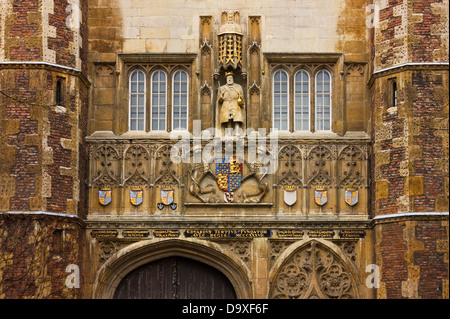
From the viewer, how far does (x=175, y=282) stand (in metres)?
29.3

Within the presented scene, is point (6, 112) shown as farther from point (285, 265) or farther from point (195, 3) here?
point (285, 265)

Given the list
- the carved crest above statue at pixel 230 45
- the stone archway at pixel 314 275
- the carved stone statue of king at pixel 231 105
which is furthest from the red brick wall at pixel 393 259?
the carved crest above statue at pixel 230 45

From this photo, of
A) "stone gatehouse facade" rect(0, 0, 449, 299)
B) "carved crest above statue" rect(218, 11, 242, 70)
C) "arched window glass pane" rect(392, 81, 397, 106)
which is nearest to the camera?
"stone gatehouse facade" rect(0, 0, 449, 299)

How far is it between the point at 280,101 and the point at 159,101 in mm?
3102

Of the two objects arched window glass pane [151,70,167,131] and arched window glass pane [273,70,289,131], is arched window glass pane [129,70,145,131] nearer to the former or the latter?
arched window glass pane [151,70,167,131]

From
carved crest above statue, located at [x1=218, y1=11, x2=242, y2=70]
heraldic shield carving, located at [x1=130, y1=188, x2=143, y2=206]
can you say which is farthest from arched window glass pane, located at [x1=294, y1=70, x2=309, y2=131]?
heraldic shield carving, located at [x1=130, y1=188, x2=143, y2=206]

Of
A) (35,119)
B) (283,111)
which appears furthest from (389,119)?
(35,119)

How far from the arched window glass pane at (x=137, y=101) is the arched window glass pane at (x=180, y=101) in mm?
819

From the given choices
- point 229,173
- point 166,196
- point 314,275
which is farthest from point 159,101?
point 314,275

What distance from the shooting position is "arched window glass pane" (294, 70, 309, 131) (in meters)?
30.0

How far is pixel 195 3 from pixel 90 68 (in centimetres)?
319

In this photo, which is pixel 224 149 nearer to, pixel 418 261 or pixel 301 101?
pixel 301 101

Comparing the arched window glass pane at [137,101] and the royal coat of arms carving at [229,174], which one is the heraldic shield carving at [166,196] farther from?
the arched window glass pane at [137,101]

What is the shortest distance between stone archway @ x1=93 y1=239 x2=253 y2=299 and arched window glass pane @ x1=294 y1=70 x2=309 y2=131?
383cm
